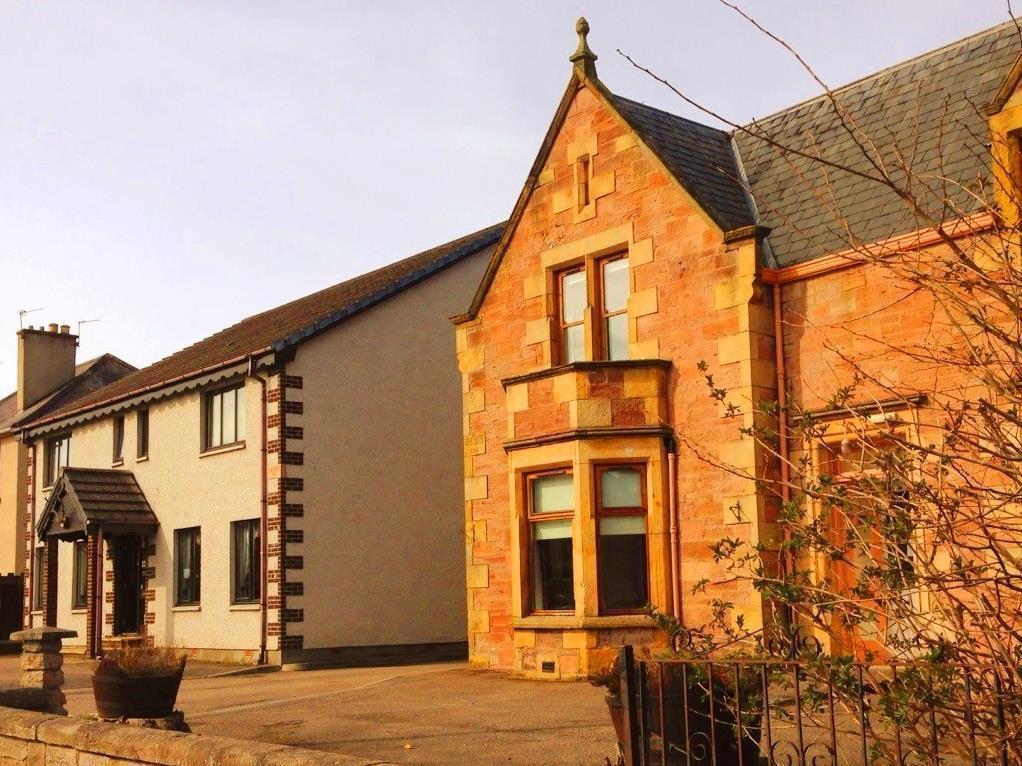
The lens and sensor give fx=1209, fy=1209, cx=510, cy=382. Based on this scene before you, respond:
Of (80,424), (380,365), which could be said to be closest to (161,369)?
(80,424)

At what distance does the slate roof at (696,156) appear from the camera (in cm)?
1584

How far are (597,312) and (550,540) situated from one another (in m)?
3.19

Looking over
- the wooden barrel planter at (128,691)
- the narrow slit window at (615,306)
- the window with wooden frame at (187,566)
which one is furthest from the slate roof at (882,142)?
the window with wooden frame at (187,566)

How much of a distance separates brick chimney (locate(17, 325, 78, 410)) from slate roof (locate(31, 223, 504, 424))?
6.96m

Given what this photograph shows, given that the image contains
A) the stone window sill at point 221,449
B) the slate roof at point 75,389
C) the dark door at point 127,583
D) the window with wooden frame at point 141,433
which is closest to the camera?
the stone window sill at point 221,449

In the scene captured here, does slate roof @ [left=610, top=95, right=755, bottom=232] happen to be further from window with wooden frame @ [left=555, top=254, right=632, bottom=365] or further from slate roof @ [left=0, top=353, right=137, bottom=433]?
slate roof @ [left=0, top=353, right=137, bottom=433]

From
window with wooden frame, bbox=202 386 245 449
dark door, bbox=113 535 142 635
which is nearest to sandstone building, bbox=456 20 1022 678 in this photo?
window with wooden frame, bbox=202 386 245 449

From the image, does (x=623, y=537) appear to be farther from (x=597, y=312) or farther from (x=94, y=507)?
(x=94, y=507)

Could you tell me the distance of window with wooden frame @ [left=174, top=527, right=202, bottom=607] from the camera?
79.1ft

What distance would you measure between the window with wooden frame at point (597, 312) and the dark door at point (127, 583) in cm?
1323

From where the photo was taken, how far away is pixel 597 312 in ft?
54.7

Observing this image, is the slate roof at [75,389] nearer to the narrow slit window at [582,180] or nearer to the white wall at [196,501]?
the white wall at [196,501]

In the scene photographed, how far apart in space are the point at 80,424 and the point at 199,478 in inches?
247

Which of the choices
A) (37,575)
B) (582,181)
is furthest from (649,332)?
(37,575)
